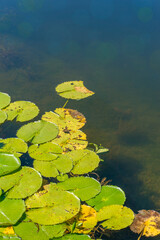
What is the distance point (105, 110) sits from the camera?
2.51 meters

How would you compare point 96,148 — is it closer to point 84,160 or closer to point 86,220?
point 84,160

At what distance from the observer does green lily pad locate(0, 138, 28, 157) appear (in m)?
2.01

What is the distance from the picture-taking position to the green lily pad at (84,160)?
191cm

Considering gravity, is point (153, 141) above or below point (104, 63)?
below

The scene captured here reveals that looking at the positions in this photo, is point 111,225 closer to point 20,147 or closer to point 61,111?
point 20,147

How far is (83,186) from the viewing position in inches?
69.6

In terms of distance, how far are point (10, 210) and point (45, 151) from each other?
0.56m

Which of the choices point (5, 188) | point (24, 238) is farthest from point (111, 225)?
point (5, 188)

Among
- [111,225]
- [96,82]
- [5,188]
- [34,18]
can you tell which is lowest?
[111,225]

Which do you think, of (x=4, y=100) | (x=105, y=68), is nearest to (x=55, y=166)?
(x=4, y=100)

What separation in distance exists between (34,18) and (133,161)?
2978mm

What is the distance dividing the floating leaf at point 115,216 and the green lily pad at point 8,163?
63 centimetres

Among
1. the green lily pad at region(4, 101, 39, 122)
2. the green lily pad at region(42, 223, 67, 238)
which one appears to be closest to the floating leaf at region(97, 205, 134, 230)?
the green lily pad at region(42, 223, 67, 238)

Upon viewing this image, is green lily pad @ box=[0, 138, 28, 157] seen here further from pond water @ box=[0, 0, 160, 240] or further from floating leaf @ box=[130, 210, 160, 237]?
floating leaf @ box=[130, 210, 160, 237]
